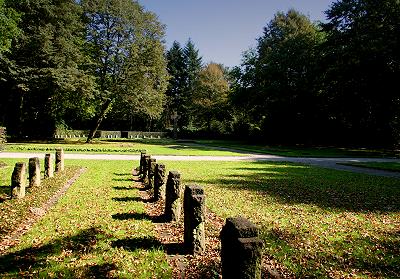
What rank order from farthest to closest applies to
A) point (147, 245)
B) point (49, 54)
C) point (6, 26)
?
1. point (49, 54)
2. point (6, 26)
3. point (147, 245)

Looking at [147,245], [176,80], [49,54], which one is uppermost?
[176,80]

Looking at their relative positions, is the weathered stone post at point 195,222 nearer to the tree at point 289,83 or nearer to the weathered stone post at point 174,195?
the weathered stone post at point 174,195

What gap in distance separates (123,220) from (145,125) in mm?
67151

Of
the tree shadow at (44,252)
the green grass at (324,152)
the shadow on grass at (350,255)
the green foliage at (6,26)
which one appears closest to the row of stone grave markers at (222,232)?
the shadow on grass at (350,255)

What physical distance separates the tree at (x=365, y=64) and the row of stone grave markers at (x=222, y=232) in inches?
1078

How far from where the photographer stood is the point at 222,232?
4.05 m

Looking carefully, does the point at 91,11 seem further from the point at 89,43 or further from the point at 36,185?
the point at 36,185

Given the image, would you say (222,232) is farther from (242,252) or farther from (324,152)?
(324,152)

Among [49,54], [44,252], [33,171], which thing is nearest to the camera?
[44,252]

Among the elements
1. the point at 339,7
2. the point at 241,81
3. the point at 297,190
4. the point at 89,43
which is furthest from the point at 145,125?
the point at 297,190

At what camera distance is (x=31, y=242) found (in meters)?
5.83

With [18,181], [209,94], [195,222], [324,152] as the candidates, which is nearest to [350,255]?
[195,222]

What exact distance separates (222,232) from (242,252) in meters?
0.61

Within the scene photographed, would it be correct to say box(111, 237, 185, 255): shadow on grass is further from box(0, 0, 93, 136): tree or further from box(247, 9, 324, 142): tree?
box(247, 9, 324, 142): tree
